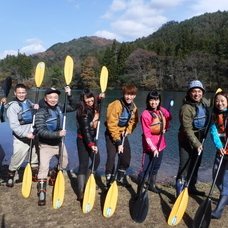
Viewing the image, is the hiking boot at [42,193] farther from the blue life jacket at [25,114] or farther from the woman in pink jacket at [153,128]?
→ the woman in pink jacket at [153,128]

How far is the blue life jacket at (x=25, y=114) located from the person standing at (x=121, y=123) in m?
1.37

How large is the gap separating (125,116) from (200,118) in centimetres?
115

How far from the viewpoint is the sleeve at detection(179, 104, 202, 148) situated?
3.13m

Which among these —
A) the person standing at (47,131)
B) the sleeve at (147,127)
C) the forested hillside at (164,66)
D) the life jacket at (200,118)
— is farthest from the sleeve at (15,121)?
the forested hillside at (164,66)

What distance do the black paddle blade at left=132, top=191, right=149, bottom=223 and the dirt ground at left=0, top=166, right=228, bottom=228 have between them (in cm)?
6

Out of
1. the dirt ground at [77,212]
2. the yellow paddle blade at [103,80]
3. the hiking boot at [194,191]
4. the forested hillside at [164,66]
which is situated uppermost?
the forested hillside at [164,66]

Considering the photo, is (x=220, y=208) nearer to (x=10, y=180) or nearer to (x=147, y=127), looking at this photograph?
(x=147, y=127)

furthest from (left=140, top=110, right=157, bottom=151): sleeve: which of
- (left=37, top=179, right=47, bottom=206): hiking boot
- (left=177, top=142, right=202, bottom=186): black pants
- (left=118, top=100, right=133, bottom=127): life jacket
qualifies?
(left=37, top=179, right=47, bottom=206): hiking boot

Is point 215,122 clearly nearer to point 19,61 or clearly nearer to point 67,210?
point 67,210

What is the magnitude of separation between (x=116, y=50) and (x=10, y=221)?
6094 centimetres

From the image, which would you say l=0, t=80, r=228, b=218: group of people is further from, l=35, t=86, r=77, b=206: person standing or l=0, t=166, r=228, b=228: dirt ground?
l=0, t=166, r=228, b=228: dirt ground

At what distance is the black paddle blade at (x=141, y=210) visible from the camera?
3.01m

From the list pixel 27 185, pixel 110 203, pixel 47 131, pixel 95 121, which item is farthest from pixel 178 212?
pixel 27 185

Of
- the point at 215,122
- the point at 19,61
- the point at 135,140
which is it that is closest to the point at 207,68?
the point at 135,140
